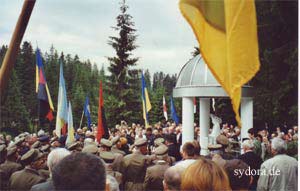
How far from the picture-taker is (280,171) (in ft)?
13.8

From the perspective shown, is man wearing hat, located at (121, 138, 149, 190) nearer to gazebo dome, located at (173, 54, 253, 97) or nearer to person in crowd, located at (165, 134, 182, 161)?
person in crowd, located at (165, 134, 182, 161)

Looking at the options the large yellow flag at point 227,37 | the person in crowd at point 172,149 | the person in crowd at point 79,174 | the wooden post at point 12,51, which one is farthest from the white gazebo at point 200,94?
the person in crowd at point 79,174

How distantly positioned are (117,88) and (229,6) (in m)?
18.3

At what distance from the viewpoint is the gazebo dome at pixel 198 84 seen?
9219 mm

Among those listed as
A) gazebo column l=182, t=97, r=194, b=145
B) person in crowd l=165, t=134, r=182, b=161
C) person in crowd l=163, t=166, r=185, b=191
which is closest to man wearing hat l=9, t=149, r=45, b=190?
person in crowd l=163, t=166, r=185, b=191

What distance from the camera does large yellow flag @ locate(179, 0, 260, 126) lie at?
10.2 ft

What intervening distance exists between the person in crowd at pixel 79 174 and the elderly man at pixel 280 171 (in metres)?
2.79

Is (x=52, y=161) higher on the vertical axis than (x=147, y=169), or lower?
higher

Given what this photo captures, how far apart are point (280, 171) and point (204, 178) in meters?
2.40

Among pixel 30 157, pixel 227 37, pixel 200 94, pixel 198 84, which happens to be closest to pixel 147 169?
pixel 30 157

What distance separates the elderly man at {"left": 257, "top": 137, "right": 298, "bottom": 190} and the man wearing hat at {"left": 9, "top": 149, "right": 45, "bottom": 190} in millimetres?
2137

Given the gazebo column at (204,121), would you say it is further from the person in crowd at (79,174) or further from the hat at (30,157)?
the person in crowd at (79,174)

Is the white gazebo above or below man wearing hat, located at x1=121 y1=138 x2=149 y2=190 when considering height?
above

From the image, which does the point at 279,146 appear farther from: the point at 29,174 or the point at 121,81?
the point at 121,81
